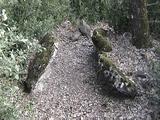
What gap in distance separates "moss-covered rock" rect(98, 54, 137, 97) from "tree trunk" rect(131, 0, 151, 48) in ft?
4.24

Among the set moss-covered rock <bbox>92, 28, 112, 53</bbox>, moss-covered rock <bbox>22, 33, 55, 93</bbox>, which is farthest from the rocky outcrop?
moss-covered rock <bbox>22, 33, 55, 93</bbox>

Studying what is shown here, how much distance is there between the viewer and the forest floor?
576 cm

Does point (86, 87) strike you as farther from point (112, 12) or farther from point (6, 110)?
point (112, 12)

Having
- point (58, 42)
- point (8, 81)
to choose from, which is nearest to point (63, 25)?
point (58, 42)

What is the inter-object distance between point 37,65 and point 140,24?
7.65 ft

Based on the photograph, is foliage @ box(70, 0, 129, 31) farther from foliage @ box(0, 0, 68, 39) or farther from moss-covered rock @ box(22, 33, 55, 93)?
moss-covered rock @ box(22, 33, 55, 93)

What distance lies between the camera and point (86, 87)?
6242mm

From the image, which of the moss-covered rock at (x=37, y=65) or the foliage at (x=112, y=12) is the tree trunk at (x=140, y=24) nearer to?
the foliage at (x=112, y=12)

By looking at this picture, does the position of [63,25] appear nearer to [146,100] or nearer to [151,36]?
[151,36]

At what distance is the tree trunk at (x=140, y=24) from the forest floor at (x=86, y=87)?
0.15 m

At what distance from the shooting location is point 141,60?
6895 millimetres

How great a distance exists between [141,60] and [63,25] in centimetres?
196

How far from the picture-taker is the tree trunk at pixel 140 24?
22.7 ft

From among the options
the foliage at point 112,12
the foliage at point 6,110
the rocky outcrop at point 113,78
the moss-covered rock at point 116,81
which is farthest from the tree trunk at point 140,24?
the foliage at point 6,110
